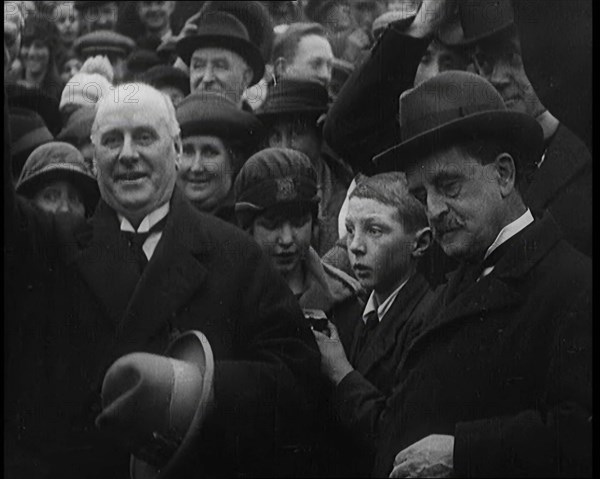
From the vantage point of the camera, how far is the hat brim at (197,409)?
6.13 meters

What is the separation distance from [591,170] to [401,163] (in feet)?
3.12

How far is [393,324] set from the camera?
20.2 ft

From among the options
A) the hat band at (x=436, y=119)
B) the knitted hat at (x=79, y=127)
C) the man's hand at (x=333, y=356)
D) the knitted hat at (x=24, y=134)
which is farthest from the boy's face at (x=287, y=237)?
the knitted hat at (x=24, y=134)

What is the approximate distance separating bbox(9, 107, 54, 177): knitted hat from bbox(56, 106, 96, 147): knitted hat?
0.33ft

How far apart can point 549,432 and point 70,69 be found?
122 inches

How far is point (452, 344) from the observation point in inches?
237

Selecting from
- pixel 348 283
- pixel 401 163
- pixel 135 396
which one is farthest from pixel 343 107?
pixel 135 396

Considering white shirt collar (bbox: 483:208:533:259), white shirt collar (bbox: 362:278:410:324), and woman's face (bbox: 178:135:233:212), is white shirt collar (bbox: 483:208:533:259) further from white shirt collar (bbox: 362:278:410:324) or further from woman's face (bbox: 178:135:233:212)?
woman's face (bbox: 178:135:233:212)

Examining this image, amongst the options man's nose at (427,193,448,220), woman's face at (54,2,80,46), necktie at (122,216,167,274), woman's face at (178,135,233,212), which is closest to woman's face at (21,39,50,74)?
woman's face at (54,2,80,46)

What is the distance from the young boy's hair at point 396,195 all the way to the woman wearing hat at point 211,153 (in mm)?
612

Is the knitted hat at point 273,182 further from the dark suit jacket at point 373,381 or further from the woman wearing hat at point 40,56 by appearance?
the woman wearing hat at point 40,56

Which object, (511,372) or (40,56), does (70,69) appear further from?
(511,372)

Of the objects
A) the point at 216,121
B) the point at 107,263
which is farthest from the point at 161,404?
the point at 216,121

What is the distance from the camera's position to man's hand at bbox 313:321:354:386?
20.4ft
